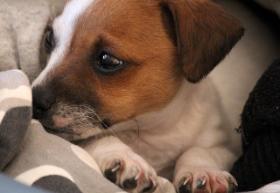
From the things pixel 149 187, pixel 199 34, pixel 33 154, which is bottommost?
pixel 149 187

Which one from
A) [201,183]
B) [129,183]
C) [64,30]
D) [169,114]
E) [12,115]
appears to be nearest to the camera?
[12,115]

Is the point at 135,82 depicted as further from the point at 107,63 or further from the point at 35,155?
the point at 35,155

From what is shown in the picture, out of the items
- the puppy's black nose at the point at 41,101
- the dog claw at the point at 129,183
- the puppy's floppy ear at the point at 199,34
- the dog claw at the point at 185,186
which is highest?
the puppy's floppy ear at the point at 199,34

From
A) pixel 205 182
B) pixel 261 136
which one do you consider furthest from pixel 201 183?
pixel 261 136

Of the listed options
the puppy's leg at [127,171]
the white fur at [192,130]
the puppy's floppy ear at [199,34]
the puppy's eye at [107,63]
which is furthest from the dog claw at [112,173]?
the puppy's floppy ear at [199,34]

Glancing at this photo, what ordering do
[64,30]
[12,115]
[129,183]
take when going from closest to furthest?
1. [12,115]
2. [129,183]
3. [64,30]

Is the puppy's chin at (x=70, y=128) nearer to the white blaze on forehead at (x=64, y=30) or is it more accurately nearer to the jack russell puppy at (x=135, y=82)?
the jack russell puppy at (x=135, y=82)
